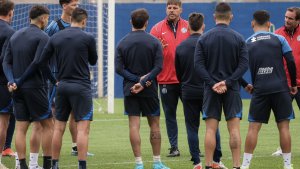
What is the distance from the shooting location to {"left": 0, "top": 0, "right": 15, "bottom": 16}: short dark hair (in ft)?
40.0

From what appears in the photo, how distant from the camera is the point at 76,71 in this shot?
10852 millimetres

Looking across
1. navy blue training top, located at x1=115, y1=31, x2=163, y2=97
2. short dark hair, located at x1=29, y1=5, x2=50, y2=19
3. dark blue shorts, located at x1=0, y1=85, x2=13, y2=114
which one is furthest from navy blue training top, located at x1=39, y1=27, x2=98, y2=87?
dark blue shorts, located at x1=0, y1=85, x2=13, y2=114

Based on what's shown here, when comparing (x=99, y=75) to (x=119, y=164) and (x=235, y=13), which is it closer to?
(x=235, y=13)

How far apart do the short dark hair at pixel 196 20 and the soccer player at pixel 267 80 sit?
28.3 inches

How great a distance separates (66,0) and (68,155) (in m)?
2.36

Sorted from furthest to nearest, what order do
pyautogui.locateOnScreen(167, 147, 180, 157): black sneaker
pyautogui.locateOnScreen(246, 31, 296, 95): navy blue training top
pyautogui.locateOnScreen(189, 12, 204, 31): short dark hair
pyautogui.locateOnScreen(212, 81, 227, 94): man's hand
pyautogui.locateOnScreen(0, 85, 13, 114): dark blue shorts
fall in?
pyautogui.locateOnScreen(167, 147, 180, 157): black sneaker
pyautogui.locateOnScreen(0, 85, 13, 114): dark blue shorts
pyautogui.locateOnScreen(189, 12, 204, 31): short dark hair
pyautogui.locateOnScreen(246, 31, 296, 95): navy blue training top
pyautogui.locateOnScreen(212, 81, 227, 94): man's hand

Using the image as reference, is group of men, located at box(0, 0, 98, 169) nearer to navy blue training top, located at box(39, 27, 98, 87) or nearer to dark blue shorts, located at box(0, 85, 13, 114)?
navy blue training top, located at box(39, 27, 98, 87)

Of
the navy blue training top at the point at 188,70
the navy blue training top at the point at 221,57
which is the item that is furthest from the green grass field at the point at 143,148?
the navy blue training top at the point at 221,57

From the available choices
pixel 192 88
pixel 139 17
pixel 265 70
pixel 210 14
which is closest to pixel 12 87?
pixel 139 17

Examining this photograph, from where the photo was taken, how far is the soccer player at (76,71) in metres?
10.8

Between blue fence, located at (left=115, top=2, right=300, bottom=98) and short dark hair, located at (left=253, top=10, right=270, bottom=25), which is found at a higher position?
blue fence, located at (left=115, top=2, right=300, bottom=98)

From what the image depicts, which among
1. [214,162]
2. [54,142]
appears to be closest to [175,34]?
[214,162]

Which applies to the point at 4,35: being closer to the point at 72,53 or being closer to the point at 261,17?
the point at 72,53

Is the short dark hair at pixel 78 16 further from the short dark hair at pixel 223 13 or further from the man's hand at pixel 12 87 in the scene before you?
the short dark hair at pixel 223 13
